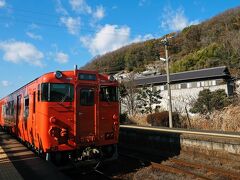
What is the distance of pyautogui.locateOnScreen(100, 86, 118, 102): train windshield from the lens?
978cm

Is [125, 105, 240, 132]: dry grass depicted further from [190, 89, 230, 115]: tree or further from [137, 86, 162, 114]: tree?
[137, 86, 162, 114]: tree

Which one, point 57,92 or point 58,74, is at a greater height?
point 58,74

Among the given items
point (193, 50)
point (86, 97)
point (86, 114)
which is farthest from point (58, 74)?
point (193, 50)

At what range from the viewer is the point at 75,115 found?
909 cm

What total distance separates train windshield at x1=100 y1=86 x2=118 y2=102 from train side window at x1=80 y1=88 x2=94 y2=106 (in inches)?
14.6

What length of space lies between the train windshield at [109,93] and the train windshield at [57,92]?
1115mm

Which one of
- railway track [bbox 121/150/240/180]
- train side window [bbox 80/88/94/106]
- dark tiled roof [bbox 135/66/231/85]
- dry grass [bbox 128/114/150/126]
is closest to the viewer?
railway track [bbox 121/150/240/180]

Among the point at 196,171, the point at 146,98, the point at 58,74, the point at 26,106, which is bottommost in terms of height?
the point at 196,171

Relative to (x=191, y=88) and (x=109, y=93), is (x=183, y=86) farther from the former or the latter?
(x=109, y=93)

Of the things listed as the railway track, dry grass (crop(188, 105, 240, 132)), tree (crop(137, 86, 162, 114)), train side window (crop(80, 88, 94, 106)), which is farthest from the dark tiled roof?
train side window (crop(80, 88, 94, 106))

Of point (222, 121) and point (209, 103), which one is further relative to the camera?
point (209, 103)

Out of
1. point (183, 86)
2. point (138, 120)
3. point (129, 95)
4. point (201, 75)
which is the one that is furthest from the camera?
point (183, 86)

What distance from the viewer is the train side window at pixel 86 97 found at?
934cm

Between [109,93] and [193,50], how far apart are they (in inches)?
2538
